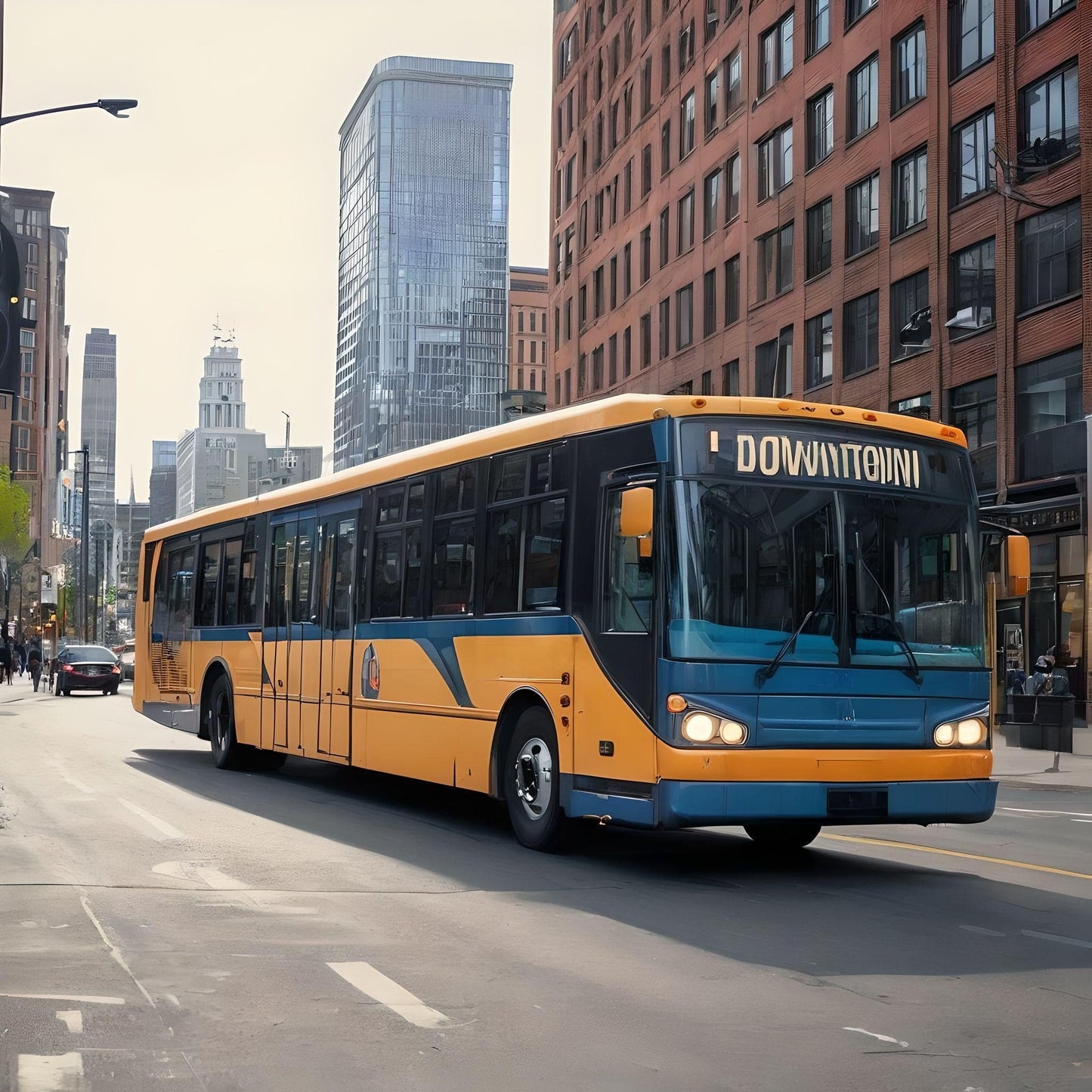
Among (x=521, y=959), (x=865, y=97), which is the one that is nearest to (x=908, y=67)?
(x=865, y=97)

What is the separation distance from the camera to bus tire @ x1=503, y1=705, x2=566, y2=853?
11.7 metres

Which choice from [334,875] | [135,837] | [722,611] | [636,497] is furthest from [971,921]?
[135,837]

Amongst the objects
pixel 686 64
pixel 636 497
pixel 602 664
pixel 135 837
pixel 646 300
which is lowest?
pixel 135 837

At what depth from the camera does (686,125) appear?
59.3m

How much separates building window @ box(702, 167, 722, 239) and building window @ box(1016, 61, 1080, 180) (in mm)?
18689

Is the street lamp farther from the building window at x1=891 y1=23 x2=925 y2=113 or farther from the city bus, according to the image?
the building window at x1=891 y1=23 x2=925 y2=113

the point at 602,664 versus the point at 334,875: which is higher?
the point at 602,664

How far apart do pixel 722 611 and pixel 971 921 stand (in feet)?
8.01

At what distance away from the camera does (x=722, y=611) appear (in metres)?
10.5

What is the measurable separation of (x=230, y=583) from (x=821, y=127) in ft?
106

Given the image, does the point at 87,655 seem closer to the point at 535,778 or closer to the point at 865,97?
the point at 865,97

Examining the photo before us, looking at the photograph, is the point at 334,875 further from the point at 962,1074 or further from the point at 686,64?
the point at 686,64

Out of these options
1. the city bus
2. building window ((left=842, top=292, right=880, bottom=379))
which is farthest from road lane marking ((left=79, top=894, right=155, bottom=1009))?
building window ((left=842, top=292, right=880, bottom=379))

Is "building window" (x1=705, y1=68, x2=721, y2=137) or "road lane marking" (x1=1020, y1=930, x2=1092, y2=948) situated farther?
"building window" (x1=705, y1=68, x2=721, y2=137)
